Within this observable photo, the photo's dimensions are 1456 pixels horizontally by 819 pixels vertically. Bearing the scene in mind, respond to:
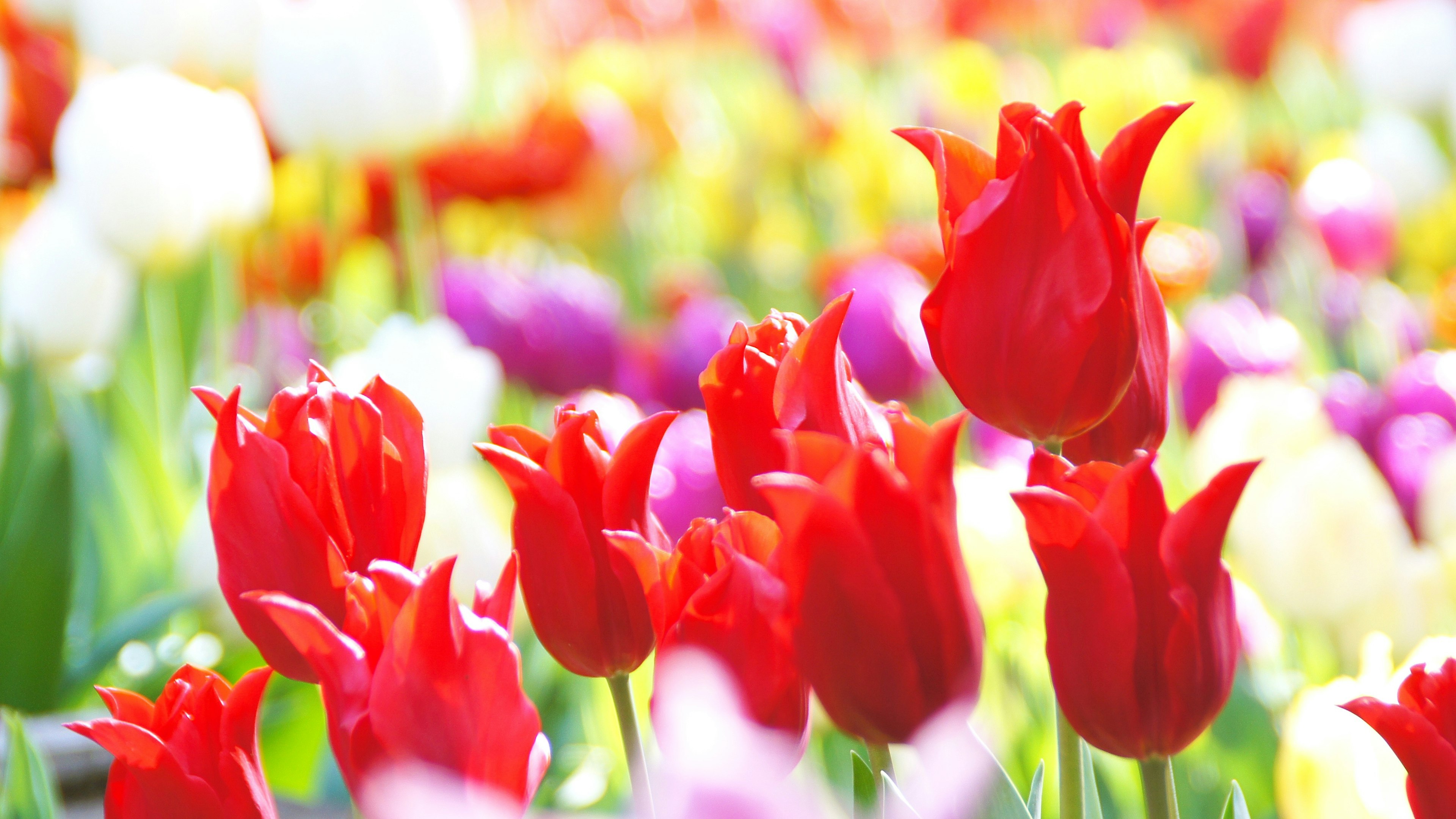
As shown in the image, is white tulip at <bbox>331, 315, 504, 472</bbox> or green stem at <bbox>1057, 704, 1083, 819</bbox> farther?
white tulip at <bbox>331, 315, 504, 472</bbox>

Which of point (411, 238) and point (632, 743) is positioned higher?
point (632, 743)

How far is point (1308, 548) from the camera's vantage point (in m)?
0.58

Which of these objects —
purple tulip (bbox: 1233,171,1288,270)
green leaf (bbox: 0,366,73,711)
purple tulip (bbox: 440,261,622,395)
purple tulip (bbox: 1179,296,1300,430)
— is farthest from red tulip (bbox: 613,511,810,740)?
purple tulip (bbox: 1233,171,1288,270)

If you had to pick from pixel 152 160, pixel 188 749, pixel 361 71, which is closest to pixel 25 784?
pixel 188 749

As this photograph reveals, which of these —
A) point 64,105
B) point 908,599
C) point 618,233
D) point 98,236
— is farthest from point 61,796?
point 618,233

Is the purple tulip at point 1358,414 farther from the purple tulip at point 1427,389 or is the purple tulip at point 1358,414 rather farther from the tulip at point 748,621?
the tulip at point 748,621

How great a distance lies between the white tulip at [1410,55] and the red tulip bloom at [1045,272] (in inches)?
62.3

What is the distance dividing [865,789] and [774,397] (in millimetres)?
91

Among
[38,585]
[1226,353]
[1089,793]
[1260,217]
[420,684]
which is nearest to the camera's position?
[420,684]

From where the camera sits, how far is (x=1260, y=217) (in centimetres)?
137

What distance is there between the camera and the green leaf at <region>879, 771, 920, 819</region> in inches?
9.4

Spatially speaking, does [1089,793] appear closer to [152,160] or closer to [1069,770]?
[1069,770]

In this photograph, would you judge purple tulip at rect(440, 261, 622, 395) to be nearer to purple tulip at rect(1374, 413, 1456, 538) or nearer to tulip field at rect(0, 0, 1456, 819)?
tulip field at rect(0, 0, 1456, 819)

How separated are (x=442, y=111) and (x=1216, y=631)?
0.85 metres
